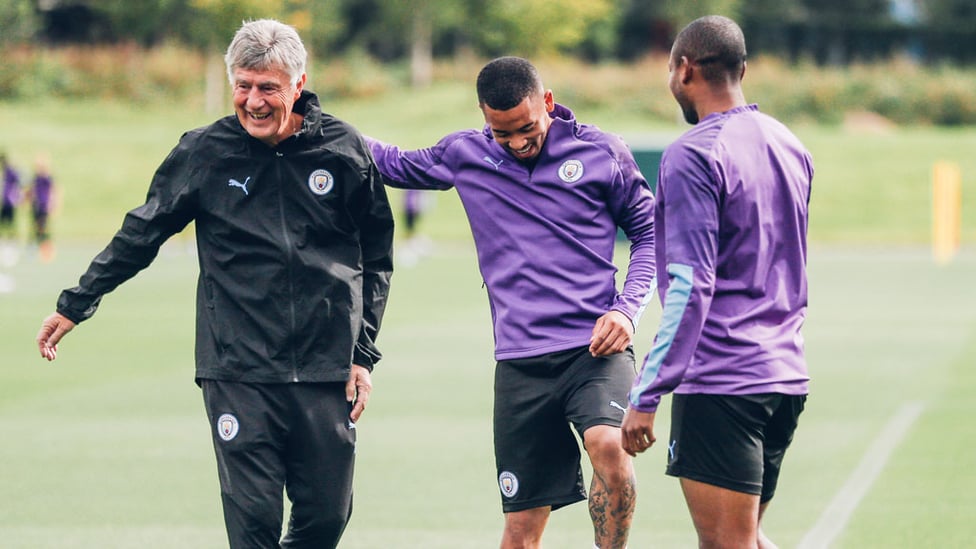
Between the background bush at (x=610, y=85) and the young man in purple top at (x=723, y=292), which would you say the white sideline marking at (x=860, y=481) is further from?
the background bush at (x=610, y=85)

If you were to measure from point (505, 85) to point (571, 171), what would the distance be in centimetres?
44

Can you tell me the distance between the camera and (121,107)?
190 feet

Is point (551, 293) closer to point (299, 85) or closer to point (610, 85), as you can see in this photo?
point (299, 85)

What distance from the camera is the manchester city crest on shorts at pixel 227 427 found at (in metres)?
5.27

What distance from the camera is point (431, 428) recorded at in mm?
11039

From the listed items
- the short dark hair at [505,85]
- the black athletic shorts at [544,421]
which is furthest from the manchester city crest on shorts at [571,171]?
the black athletic shorts at [544,421]

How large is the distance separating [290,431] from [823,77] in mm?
56072

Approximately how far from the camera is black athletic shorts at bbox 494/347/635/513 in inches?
221

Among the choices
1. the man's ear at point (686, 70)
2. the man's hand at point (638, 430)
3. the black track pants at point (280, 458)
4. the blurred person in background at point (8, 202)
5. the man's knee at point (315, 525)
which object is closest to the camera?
the man's hand at point (638, 430)

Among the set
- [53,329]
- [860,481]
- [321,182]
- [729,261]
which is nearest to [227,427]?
[53,329]

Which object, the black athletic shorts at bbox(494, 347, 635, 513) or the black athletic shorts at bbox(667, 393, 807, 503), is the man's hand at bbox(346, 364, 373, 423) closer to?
the black athletic shorts at bbox(494, 347, 635, 513)

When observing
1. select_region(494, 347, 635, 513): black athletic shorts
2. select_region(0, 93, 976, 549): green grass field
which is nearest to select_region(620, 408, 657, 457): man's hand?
select_region(494, 347, 635, 513): black athletic shorts

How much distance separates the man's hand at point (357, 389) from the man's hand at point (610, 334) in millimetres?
828

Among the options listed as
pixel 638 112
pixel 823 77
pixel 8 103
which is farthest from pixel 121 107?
pixel 823 77
